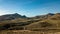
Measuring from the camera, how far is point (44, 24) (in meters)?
67.1

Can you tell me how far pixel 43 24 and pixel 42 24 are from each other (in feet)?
1.68

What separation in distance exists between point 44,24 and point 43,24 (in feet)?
1.73

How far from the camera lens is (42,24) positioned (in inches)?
2648

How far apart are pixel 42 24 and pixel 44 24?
102 centimetres

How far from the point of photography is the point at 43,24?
67.2 meters
